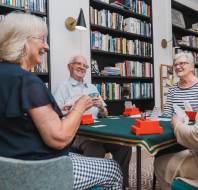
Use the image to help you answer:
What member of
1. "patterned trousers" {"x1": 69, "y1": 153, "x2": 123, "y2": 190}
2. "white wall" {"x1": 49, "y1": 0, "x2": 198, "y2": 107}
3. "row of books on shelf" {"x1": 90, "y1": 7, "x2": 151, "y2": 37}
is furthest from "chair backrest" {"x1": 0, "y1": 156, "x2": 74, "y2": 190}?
"row of books on shelf" {"x1": 90, "y1": 7, "x2": 151, "y2": 37}

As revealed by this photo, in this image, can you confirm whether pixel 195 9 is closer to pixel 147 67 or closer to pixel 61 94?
pixel 147 67

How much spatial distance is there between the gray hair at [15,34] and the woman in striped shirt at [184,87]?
1836 millimetres

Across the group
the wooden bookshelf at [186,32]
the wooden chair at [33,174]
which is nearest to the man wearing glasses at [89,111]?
the wooden chair at [33,174]

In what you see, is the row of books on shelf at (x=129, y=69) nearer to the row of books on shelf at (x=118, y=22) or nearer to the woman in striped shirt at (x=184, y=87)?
the row of books on shelf at (x=118, y=22)

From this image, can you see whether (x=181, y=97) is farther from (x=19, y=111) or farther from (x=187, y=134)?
(x=19, y=111)

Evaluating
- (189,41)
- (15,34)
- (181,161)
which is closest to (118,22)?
(189,41)

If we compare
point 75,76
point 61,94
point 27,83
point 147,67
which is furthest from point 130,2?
point 27,83

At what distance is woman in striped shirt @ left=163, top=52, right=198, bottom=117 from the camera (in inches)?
107

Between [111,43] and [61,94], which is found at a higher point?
[111,43]

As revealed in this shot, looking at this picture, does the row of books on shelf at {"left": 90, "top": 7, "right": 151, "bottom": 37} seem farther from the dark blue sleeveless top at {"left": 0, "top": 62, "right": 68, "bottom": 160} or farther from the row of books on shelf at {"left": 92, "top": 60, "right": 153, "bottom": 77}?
the dark blue sleeveless top at {"left": 0, "top": 62, "right": 68, "bottom": 160}

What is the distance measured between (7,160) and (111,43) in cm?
312

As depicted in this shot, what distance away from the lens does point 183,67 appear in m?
2.82

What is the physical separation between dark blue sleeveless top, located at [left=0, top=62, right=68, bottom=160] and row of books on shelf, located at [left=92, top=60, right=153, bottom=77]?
2.62 m

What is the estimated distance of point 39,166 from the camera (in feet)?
3.20
